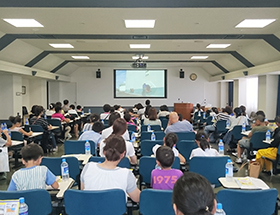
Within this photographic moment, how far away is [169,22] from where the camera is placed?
273 inches

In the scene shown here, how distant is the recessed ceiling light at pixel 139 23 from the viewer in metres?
6.80

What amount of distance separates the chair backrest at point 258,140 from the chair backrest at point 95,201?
4284mm

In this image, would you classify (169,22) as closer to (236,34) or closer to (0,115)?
(236,34)

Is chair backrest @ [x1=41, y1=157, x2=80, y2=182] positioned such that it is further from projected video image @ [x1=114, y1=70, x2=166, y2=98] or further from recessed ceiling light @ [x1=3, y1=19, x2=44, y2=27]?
projected video image @ [x1=114, y1=70, x2=166, y2=98]

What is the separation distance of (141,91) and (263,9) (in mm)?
12546

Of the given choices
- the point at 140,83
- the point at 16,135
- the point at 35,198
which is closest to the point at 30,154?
the point at 35,198

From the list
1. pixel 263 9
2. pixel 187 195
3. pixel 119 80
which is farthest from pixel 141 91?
pixel 187 195

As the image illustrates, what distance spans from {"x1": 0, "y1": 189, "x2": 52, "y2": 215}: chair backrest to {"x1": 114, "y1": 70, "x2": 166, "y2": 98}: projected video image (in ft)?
51.6

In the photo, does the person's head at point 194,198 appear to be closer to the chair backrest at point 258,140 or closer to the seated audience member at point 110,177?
the seated audience member at point 110,177

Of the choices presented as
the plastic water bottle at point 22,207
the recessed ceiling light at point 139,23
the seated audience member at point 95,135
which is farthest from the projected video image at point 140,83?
the plastic water bottle at point 22,207

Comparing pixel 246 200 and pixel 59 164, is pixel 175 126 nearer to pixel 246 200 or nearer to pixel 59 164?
pixel 59 164

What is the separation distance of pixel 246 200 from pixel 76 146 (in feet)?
10.9

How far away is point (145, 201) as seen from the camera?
2.23m

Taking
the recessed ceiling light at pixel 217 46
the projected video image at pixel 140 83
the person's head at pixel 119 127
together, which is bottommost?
the person's head at pixel 119 127
